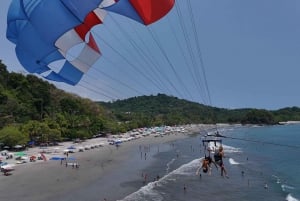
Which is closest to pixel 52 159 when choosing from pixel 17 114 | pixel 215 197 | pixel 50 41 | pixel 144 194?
pixel 144 194

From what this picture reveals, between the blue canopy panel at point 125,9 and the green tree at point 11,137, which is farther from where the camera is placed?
the green tree at point 11,137

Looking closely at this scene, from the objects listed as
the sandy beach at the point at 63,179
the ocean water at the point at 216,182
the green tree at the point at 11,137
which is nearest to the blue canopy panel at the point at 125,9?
the ocean water at the point at 216,182

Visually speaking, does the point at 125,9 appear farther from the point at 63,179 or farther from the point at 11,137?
the point at 11,137

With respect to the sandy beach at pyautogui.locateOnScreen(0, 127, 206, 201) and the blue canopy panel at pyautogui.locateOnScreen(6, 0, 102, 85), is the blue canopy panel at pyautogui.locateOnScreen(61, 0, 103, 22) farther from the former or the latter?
the sandy beach at pyautogui.locateOnScreen(0, 127, 206, 201)

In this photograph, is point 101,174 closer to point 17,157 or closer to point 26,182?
point 26,182

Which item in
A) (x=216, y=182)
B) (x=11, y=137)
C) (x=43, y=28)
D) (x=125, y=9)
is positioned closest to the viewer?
(x=125, y=9)

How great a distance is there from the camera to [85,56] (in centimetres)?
1401

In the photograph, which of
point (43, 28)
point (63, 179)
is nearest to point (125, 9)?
point (43, 28)

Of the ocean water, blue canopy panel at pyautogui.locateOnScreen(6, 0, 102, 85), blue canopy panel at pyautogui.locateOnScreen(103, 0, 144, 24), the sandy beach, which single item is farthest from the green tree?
blue canopy panel at pyautogui.locateOnScreen(103, 0, 144, 24)

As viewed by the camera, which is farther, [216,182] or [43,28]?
[216,182]

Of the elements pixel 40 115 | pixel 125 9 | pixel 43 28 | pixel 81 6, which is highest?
pixel 40 115

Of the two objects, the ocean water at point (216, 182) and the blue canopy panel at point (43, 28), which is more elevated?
the blue canopy panel at point (43, 28)

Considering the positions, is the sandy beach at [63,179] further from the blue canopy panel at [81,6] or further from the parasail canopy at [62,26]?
the blue canopy panel at [81,6]

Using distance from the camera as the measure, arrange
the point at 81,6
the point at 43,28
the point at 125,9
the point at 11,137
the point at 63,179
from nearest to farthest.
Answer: the point at 81,6 < the point at 125,9 < the point at 43,28 < the point at 63,179 < the point at 11,137
